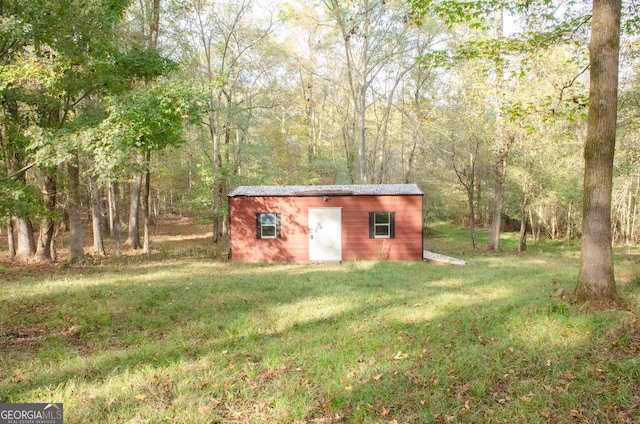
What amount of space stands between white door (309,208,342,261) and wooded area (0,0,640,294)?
5.91 meters

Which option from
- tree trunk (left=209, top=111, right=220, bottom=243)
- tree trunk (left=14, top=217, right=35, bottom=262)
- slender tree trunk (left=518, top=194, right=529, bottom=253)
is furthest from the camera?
tree trunk (left=209, top=111, right=220, bottom=243)

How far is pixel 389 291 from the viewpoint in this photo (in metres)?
8.93

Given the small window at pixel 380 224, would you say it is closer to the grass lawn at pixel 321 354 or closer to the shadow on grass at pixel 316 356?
the grass lawn at pixel 321 354

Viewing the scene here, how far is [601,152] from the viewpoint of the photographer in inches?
225

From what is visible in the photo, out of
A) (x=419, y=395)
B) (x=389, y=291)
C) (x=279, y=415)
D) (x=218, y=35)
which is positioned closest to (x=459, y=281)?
Result: (x=389, y=291)

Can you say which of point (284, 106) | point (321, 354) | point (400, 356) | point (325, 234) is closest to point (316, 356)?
point (321, 354)

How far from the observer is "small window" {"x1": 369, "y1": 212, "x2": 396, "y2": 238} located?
50.0 feet

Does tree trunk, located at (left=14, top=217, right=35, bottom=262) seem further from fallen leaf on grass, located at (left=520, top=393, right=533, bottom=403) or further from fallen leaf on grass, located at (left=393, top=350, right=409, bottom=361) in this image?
fallen leaf on grass, located at (left=520, top=393, right=533, bottom=403)

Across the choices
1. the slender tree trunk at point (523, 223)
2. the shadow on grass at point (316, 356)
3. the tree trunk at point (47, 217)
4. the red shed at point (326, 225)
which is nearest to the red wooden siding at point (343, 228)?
the red shed at point (326, 225)

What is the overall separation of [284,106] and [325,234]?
16736mm

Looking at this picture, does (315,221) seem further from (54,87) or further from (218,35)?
(218,35)

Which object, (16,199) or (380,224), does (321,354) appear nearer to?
(16,199)

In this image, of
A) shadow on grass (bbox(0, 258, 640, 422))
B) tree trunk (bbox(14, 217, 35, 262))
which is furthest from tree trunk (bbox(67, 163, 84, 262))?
shadow on grass (bbox(0, 258, 640, 422))

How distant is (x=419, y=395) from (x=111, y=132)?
8.86 m
